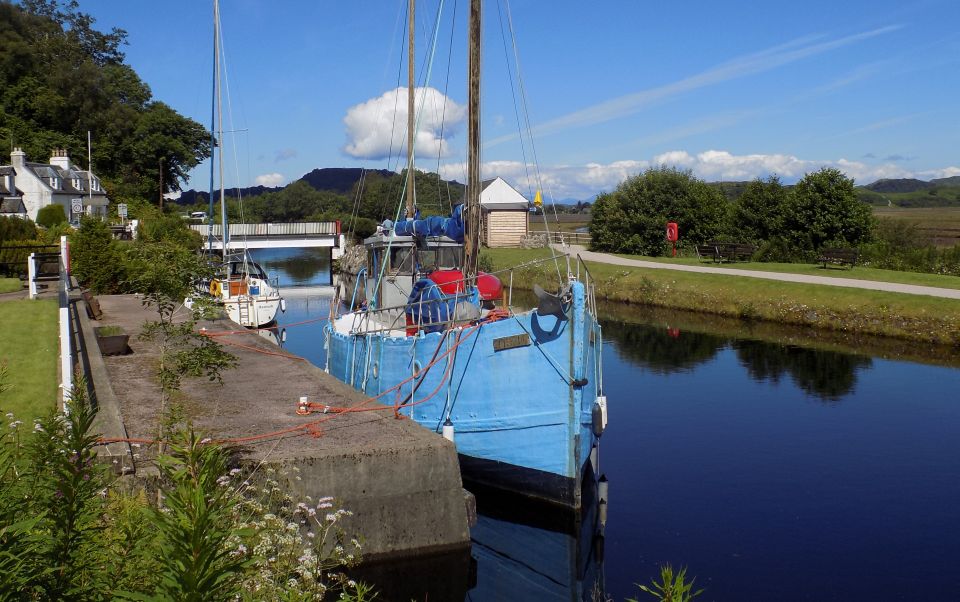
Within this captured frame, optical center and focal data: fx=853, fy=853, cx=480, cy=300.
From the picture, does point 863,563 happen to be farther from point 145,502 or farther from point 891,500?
point 145,502

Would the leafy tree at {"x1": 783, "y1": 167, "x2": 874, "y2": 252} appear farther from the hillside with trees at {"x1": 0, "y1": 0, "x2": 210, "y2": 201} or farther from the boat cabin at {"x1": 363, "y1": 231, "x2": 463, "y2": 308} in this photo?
the hillside with trees at {"x1": 0, "y1": 0, "x2": 210, "y2": 201}

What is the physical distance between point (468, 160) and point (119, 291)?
19584mm

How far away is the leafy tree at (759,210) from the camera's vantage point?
50.0 m

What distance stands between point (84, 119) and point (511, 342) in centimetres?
7578

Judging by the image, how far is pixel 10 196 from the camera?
53594 millimetres

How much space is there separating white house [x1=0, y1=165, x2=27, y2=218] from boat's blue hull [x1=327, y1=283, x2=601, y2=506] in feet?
→ 138

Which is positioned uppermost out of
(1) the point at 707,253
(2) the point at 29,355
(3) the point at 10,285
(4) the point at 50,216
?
(4) the point at 50,216

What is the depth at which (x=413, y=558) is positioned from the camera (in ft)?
36.5

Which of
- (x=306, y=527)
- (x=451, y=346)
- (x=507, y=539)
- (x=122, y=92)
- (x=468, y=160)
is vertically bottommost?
(x=507, y=539)

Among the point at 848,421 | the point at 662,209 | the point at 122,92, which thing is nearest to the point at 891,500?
the point at 848,421

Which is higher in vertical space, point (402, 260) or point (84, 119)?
point (84, 119)

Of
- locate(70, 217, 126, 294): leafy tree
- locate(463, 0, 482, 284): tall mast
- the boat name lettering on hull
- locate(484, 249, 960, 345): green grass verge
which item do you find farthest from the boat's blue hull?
locate(70, 217, 126, 294): leafy tree

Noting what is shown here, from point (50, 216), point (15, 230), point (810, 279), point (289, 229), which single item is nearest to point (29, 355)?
point (15, 230)

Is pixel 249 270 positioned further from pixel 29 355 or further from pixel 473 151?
pixel 29 355
